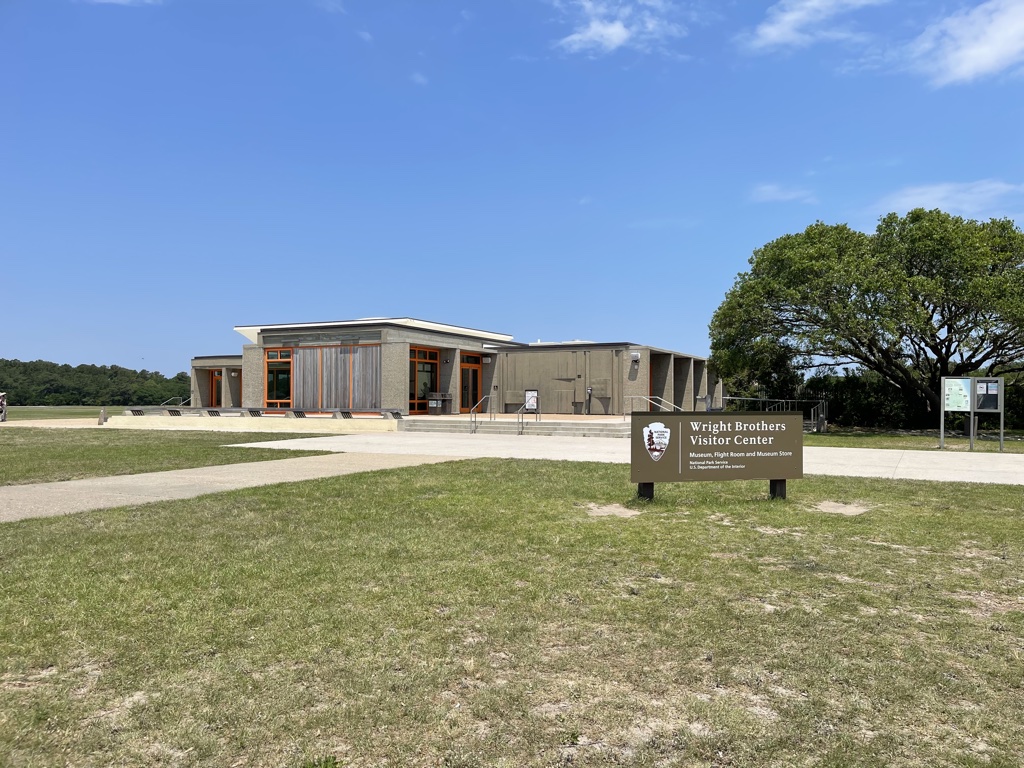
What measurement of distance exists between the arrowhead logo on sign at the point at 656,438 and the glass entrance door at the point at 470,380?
22.8 metres

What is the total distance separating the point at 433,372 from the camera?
3061cm

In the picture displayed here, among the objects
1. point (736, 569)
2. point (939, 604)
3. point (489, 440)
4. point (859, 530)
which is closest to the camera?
point (939, 604)

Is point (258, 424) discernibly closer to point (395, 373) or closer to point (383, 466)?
point (395, 373)

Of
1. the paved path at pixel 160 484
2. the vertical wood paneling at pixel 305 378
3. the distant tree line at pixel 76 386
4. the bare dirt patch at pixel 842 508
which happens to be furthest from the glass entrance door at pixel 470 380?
the distant tree line at pixel 76 386

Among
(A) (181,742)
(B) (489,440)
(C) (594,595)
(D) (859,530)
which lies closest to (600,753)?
(A) (181,742)

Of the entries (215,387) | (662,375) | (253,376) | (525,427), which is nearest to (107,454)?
(525,427)

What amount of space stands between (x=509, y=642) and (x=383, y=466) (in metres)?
8.80

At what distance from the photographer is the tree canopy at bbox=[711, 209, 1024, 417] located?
21.4 m

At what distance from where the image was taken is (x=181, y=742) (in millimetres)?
2799

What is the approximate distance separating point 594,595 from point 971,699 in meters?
2.10

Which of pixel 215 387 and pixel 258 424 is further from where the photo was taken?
pixel 215 387

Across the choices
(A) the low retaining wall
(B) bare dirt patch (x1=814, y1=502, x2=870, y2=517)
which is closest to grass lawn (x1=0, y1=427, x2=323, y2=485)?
(A) the low retaining wall

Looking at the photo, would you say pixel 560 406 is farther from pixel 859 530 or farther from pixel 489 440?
pixel 859 530

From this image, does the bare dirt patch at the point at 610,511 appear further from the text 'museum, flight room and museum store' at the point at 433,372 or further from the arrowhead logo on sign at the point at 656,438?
the text 'museum, flight room and museum store' at the point at 433,372
